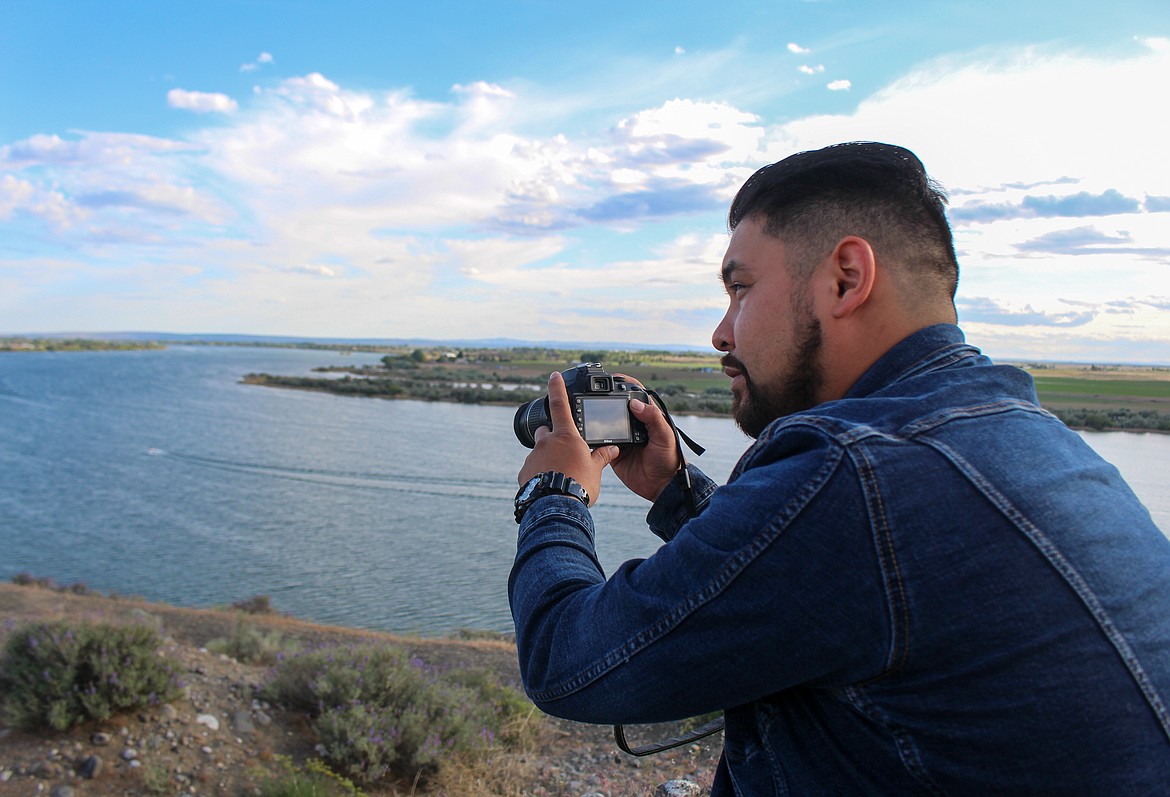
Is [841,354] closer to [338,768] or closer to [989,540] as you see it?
[989,540]

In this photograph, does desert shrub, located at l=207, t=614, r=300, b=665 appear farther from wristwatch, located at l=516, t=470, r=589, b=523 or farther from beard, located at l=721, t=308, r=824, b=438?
beard, located at l=721, t=308, r=824, b=438

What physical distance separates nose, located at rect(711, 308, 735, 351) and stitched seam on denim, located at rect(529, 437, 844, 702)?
2.13 feet

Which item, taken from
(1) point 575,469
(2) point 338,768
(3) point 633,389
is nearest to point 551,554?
(1) point 575,469

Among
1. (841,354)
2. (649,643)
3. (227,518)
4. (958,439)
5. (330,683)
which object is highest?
(841,354)

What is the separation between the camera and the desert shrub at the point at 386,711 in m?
5.20

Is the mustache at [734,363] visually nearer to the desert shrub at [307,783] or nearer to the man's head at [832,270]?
the man's head at [832,270]

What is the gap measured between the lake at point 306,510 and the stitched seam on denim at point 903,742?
10.3 meters

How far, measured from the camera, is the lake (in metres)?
13.0

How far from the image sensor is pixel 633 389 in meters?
2.22

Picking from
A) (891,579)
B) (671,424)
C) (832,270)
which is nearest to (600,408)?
(671,424)

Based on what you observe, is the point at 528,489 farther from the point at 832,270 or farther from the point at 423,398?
the point at 423,398

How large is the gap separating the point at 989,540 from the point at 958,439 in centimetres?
Answer: 14

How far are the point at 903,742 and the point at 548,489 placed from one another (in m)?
0.81

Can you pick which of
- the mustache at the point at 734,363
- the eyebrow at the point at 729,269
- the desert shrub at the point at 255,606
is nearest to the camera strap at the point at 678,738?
the mustache at the point at 734,363
